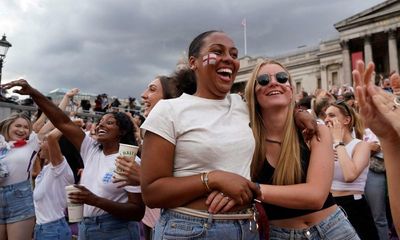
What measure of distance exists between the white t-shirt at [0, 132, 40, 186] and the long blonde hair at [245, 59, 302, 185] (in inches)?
134

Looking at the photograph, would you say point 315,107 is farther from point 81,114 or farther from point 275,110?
point 81,114

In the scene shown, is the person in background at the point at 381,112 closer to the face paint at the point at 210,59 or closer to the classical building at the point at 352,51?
the face paint at the point at 210,59

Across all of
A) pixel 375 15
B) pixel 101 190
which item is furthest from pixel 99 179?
pixel 375 15

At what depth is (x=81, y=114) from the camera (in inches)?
717

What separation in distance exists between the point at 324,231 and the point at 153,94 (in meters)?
2.08

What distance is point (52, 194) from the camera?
455 cm

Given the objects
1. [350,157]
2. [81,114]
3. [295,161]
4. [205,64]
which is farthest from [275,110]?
[81,114]

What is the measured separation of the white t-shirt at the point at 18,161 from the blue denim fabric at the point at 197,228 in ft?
11.2

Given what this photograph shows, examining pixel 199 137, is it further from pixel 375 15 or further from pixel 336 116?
pixel 375 15

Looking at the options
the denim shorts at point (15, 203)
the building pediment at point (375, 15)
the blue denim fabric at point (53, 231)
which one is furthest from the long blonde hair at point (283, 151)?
the building pediment at point (375, 15)

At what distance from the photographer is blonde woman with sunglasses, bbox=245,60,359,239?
239 cm

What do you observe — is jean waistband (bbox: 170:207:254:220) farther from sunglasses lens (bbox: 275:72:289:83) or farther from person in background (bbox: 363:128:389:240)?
person in background (bbox: 363:128:389:240)

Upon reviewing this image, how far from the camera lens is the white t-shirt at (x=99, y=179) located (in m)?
3.48

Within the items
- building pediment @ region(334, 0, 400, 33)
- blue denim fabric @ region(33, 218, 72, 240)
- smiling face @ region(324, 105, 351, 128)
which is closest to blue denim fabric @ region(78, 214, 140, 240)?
blue denim fabric @ region(33, 218, 72, 240)
